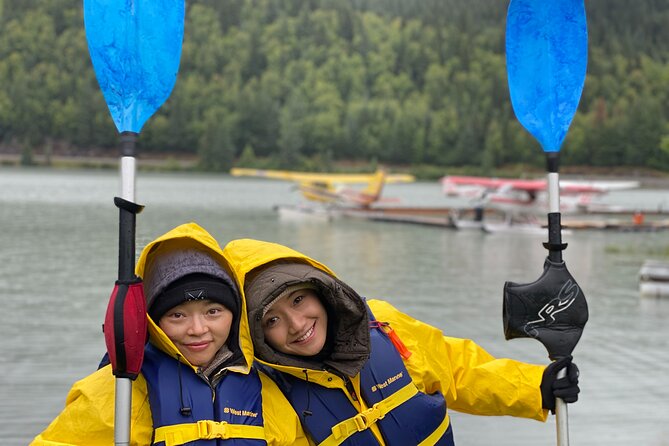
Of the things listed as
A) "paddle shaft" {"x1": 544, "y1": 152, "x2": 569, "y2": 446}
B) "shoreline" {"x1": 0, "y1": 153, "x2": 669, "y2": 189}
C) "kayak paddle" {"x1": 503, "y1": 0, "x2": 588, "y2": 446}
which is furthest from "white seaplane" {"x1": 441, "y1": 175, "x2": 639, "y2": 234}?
"shoreline" {"x1": 0, "y1": 153, "x2": 669, "y2": 189}

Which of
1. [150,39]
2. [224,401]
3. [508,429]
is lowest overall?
[508,429]

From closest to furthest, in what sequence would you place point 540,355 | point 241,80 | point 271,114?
point 540,355
point 271,114
point 241,80

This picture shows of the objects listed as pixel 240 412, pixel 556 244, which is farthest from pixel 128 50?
pixel 556 244

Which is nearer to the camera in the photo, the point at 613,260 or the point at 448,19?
the point at 613,260

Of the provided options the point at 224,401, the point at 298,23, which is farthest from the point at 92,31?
the point at 298,23

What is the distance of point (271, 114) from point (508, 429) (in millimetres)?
121428

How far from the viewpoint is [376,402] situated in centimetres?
246

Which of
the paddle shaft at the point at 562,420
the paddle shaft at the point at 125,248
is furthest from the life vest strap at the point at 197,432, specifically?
the paddle shaft at the point at 562,420

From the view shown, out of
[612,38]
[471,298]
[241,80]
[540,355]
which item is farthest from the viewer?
[612,38]

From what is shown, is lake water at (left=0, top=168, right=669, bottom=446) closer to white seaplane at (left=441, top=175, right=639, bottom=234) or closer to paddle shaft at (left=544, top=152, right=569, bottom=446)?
paddle shaft at (left=544, top=152, right=569, bottom=446)

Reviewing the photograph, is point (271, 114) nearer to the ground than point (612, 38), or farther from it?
nearer to the ground

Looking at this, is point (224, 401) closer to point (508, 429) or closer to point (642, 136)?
point (508, 429)

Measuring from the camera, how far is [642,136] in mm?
113250

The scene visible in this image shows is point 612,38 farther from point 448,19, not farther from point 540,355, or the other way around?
point 540,355
